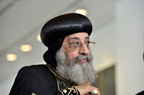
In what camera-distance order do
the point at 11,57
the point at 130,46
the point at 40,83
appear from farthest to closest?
the point at 11,57 < the point at 130,46 < the point at 40,83

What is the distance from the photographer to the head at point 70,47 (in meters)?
2.71

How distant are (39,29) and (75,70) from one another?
2.70 metres

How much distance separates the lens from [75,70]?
2.70 metres

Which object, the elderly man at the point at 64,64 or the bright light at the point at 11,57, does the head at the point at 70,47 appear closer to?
the elderly man at the point at 64,64

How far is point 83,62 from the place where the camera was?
271 cm

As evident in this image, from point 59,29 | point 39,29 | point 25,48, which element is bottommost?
point 25,48

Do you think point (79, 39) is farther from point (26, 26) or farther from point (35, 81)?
point (26, 26)

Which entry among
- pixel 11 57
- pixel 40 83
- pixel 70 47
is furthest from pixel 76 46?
pixel 11 57

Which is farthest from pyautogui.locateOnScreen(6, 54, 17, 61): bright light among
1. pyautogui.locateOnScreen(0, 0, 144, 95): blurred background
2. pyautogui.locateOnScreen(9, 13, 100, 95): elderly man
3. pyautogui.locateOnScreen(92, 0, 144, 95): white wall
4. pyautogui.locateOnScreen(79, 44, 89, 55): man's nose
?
pyautogui.locateOnScreen(79, 44, 89, 55): man's nose

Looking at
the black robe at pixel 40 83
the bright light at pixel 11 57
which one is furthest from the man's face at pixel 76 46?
the bright light at pixel 11 57

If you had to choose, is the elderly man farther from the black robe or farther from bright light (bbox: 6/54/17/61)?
bright light (bbox: 6/54/17/61)

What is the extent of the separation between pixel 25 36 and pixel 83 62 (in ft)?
8.93

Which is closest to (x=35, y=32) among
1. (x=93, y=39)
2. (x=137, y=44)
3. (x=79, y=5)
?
(x=79, y=5)

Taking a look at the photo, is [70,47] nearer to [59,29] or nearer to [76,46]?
[76,46]
